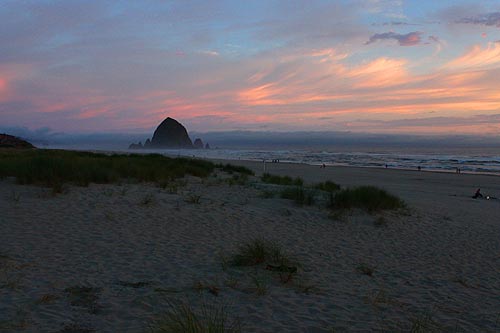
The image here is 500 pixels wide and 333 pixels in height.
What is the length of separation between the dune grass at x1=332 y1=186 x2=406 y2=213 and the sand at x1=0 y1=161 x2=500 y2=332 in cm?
40

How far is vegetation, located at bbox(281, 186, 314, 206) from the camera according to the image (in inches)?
469

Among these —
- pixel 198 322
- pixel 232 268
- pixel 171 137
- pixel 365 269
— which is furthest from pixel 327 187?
pixel 171 137

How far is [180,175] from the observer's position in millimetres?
18141

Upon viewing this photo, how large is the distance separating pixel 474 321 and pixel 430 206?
399 inches

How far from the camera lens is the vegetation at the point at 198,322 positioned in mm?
3119

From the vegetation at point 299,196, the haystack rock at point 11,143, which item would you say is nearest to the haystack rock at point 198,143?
the haystack rock at point 11,143

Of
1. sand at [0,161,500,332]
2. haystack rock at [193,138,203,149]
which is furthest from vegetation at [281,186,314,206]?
haystack rock at [193,138,203,149]

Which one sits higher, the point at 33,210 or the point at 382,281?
the point at 33,210

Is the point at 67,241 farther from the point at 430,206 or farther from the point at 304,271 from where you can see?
the point at 430,206

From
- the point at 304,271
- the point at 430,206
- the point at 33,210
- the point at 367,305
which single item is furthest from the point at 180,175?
the point at 367,305

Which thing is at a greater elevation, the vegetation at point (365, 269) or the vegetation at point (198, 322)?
the vegetation at point (198, 322)

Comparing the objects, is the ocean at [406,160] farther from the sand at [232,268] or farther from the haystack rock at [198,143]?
the haystack rock at [198,143]

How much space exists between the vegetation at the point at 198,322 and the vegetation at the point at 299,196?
7585mm

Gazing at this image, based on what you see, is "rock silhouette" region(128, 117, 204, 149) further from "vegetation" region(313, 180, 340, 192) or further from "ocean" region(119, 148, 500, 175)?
"vegetation" region(313, 180, 340, 192)
